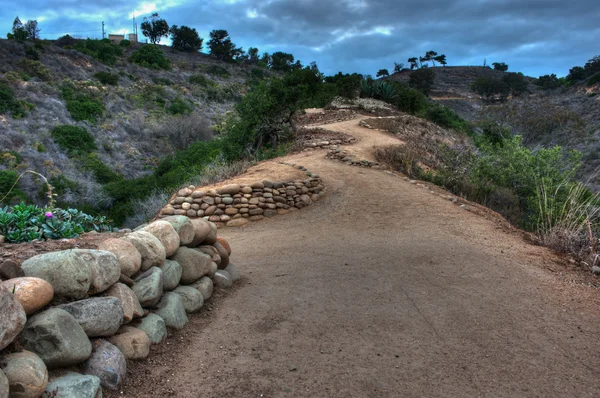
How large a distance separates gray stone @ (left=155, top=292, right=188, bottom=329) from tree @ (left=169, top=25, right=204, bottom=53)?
5747cm

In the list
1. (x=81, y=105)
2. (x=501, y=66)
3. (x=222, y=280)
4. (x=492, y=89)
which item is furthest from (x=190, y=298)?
(x=501, y=66)

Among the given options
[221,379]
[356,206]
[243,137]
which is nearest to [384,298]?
[221,379]

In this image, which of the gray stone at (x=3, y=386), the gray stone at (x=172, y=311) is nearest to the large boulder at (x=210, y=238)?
the gray stone at (x=172, y=311)

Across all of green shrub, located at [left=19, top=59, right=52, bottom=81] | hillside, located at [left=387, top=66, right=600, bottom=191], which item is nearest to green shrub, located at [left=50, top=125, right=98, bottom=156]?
green shrub, located at [left=19, top=59, right=52, bottom=81]

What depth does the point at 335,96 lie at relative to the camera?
27.8 m

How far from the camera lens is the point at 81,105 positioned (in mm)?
26750

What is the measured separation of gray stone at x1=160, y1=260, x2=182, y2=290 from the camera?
13.8 ft

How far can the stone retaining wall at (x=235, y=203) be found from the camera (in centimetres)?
928

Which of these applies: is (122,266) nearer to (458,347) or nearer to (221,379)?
(221,379)

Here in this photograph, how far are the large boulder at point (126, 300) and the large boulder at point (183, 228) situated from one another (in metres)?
1.23

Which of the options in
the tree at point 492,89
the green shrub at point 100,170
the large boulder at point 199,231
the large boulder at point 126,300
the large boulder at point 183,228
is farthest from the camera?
the tree at point 492,89

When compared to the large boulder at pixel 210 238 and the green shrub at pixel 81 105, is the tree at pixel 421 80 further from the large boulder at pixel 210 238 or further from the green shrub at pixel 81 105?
the large boulder at pixel 210 238

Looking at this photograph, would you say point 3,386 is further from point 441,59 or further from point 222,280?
point 441,59

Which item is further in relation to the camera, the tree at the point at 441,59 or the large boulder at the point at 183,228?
the tree at the point at 441,59
